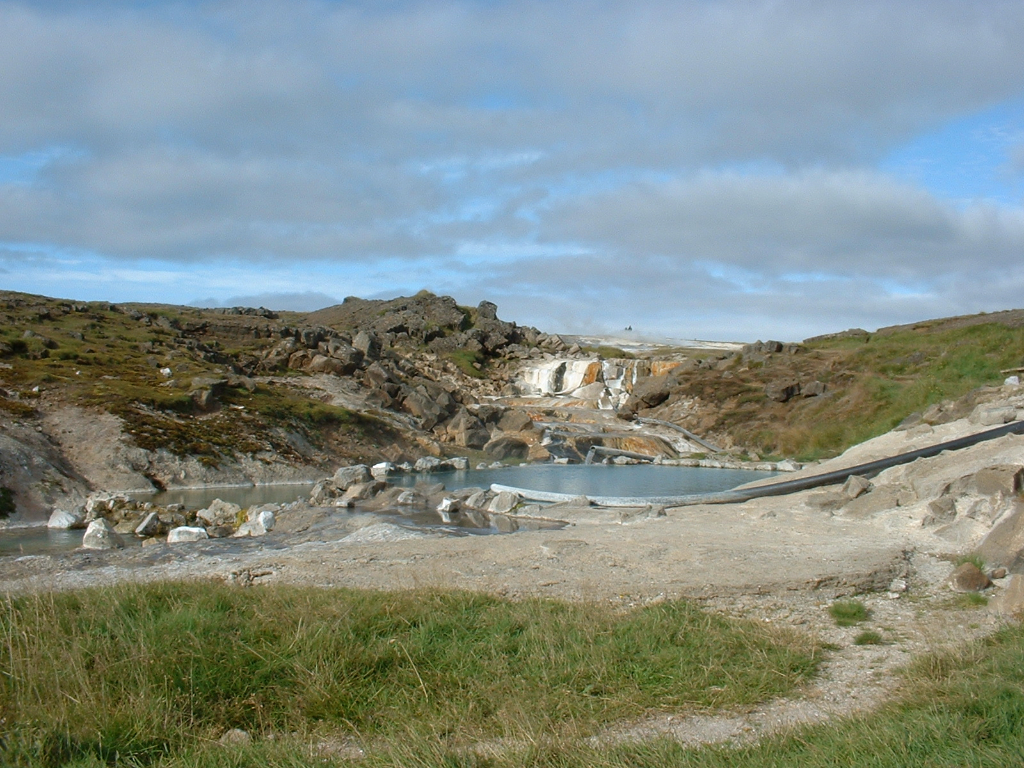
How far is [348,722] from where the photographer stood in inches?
252

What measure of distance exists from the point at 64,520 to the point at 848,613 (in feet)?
68.9

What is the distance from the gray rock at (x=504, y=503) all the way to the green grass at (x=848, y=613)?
12.9 m

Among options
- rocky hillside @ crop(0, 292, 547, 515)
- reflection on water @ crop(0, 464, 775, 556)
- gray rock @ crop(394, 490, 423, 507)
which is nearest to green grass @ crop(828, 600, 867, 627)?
reflection on water @ crop(0, 464, 775, 556)

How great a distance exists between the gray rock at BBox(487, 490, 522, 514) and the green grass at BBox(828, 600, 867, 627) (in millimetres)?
12858

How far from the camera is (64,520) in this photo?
2256 cm

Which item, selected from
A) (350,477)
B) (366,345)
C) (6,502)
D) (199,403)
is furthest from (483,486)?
(366,345)

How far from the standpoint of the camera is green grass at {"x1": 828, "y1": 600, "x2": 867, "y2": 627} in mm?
9891

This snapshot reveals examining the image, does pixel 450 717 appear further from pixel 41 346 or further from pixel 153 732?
pixel 41 346

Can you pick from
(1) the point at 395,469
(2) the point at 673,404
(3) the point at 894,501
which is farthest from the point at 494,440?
(3) the point at 894,501

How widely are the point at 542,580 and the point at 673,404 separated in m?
45.6

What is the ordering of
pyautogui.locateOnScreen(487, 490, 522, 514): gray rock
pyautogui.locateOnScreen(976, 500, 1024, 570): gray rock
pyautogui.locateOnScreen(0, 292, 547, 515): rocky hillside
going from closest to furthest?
1. pyautogui.locateOnScreen(976, 500, 1024, 570): gray rock
2. pyautogui.locateOnScreen(487, 490, 522, 514): gray rock
3. pyautogui.locateOnScreen(0, 292, 547, 515): rocky hillside

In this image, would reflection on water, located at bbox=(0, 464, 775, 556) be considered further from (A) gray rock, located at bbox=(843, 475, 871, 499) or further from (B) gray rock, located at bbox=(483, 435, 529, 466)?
(A) gray rock, located at bbox=(843, 475, 871, 499)

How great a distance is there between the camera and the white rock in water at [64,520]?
2246cm

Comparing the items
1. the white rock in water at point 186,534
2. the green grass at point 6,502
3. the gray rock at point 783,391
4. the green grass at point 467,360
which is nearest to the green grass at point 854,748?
the white rock in water at point 186,534
